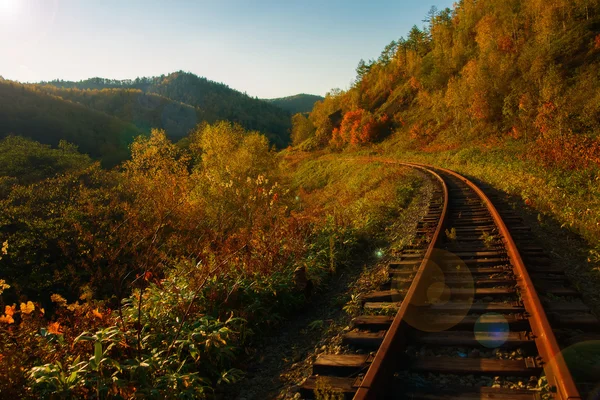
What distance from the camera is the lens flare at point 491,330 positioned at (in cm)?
316

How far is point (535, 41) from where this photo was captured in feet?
122

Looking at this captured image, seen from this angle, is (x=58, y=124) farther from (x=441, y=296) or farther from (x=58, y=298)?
(x=441, y=296)

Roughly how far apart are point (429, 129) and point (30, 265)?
151 ft

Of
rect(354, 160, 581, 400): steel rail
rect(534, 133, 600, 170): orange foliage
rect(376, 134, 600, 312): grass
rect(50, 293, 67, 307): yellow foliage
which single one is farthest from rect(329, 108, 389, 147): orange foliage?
rect(50, 293, 67, 307): yellow foliage

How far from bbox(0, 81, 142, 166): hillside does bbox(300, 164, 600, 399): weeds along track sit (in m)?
85.1

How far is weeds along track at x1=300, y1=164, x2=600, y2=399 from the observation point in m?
2.60

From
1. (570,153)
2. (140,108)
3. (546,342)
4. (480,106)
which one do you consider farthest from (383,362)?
(140,108)

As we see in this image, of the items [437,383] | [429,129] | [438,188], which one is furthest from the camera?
[429,129]

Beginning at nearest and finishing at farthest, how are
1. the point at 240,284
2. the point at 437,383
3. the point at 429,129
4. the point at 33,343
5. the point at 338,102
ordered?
1. the point at 437,383
2. the point at 33,343
3. the point at 240,284
4. the point at 429,129
5. the point at 338,102

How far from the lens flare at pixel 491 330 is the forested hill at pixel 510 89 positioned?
1158cm

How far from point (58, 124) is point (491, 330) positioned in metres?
118

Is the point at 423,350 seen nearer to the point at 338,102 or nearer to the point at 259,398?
the point at 259,398

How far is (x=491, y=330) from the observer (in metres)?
3.37

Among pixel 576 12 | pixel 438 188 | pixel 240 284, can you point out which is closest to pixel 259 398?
pixel 240 284
